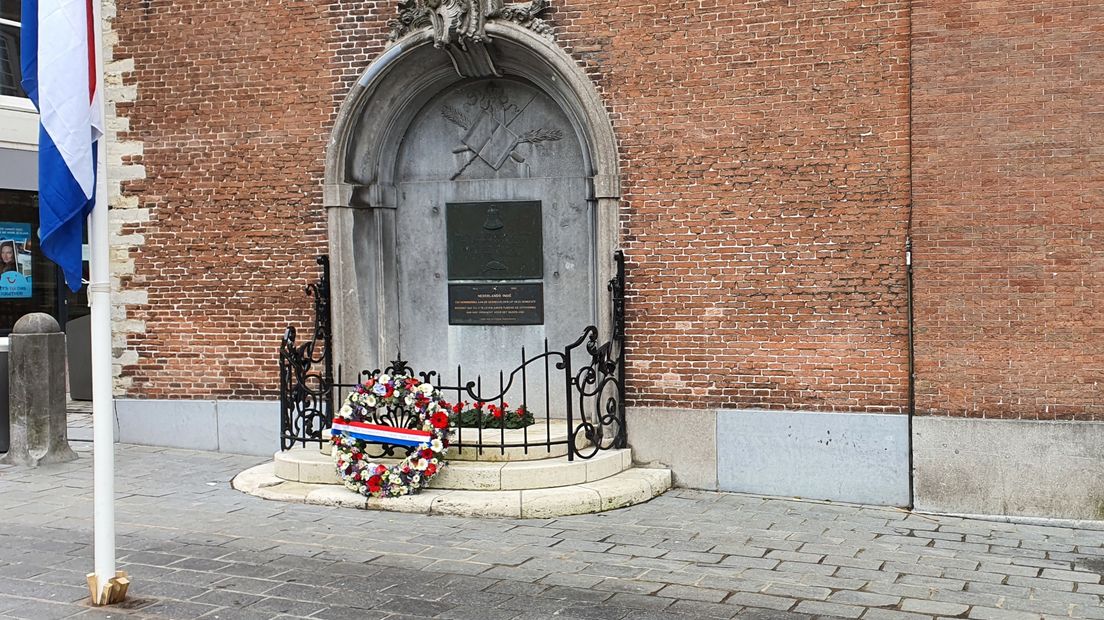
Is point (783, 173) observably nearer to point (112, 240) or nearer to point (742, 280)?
point (742, 280)

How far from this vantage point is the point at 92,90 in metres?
6.45

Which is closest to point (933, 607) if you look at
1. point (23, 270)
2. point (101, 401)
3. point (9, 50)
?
point (101, 401)

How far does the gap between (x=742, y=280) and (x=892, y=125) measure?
1.87m

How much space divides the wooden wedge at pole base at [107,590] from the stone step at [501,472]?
3.30 metres

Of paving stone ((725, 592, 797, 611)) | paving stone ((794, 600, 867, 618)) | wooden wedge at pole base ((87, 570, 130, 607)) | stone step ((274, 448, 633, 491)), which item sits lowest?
paving stone ((794, 600, 867, 618))

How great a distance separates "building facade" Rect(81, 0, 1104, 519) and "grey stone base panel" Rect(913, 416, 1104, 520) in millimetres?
19

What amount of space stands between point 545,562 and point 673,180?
4135mm

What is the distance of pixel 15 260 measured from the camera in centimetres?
1662

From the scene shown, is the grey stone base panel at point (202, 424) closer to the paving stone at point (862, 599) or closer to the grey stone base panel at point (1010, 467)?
the grey stone base panel at point (1010, 467)

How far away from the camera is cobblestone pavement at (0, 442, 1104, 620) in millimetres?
6512

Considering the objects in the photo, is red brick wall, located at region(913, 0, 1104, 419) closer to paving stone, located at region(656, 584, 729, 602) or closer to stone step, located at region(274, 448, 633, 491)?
stone step, located at region(274, 448, 633, 491)

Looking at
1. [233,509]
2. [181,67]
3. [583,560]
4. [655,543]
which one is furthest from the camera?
[181,67]

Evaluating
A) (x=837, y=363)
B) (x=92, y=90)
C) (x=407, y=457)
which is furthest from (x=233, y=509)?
(x=837, y=363)

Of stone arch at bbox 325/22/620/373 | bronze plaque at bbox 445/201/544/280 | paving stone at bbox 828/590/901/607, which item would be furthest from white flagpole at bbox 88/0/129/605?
bronze plaque at bbox 445/201/544/280
